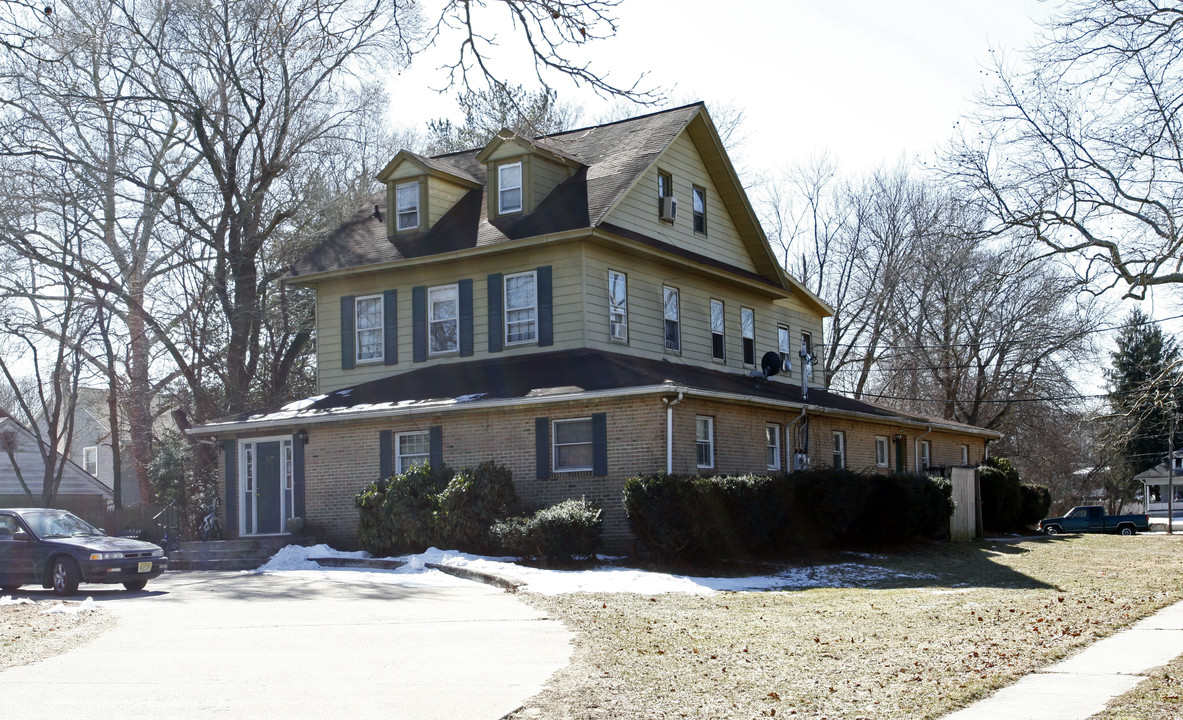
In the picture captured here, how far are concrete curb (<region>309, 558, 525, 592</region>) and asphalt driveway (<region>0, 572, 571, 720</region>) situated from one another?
4.02 feet

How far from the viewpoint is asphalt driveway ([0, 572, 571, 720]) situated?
7656 mm

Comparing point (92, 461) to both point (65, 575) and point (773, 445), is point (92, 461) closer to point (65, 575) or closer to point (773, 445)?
point (773, 445)

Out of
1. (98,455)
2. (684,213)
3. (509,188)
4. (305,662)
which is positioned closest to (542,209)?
(509,188)

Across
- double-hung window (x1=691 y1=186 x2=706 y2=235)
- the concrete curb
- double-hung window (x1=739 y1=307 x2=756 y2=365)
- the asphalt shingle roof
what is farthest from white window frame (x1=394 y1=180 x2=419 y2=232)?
the concrete curb

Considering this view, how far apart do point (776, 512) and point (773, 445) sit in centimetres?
565

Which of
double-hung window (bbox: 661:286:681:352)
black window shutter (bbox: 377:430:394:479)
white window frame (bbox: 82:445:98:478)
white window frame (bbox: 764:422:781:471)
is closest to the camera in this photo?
black window shutter (bbox: 377:430:394:479)

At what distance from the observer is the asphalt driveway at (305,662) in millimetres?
7656

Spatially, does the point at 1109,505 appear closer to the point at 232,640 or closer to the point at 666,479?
the point at 666,479

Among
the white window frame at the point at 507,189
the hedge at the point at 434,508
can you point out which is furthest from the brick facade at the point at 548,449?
the white window frame at the point at 507,189

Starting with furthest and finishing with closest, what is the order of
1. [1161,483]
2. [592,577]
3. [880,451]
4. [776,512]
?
[1161,483] < [880,451] < [776,512] < [592,577]

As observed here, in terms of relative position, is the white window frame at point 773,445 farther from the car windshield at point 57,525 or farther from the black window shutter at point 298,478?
the car windshield at point 57,525

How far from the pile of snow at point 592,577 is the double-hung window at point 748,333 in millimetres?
10550

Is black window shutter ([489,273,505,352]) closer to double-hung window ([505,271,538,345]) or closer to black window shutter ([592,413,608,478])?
double-hung window ([505,271,538,345])

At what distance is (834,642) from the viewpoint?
10438 mm
